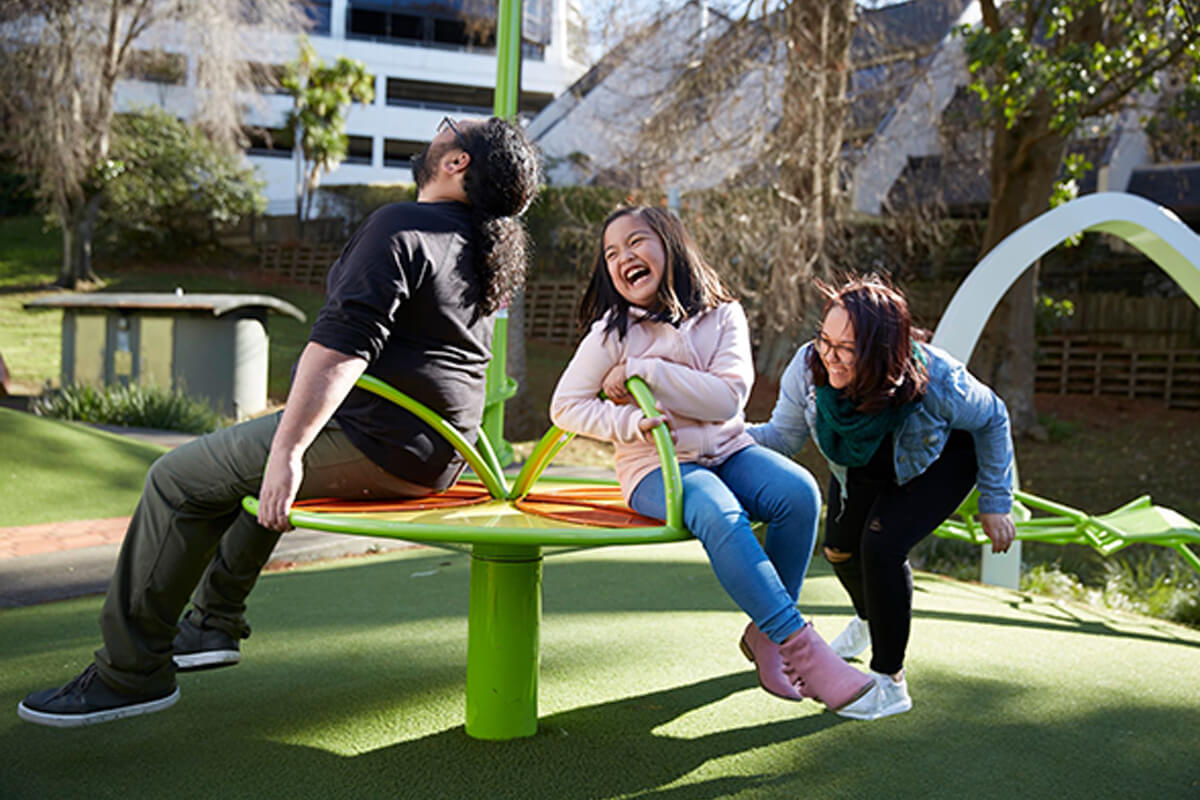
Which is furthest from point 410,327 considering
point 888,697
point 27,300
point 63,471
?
point 27,300

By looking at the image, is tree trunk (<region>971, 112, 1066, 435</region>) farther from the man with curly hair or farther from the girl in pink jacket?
the man with curly hair

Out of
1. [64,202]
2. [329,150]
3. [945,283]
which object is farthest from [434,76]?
[945,283]

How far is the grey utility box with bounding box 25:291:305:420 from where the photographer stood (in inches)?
502

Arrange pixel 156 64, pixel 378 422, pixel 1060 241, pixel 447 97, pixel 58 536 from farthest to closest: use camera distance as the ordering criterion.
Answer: pixel 447 97 < pixel 156 64 < pixel 58 536 < pixel 1060 241 < pixel 378 422

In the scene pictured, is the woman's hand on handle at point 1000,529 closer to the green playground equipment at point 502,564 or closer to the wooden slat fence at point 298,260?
the green playground equipment at point 502,564

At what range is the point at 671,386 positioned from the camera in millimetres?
2670

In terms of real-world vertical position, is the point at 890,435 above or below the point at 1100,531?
above

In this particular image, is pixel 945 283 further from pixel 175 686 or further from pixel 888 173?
pixel 175 686

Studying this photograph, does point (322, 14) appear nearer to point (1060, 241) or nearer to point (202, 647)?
point (1060, 241)

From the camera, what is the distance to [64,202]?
2372cm

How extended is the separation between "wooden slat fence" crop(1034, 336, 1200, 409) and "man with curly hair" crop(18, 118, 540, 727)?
19.1 metres

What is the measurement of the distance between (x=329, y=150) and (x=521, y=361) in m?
25.7

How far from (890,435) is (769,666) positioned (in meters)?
0.76

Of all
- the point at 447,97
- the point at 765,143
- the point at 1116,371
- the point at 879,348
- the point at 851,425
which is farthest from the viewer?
the point at 447,97
